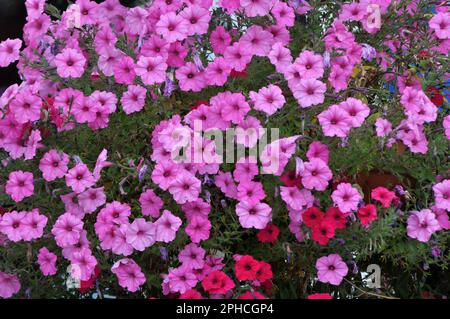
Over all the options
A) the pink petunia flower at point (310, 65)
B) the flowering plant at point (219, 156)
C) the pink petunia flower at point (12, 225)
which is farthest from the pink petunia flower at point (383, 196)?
the pink petunia flower at point (12, 225)

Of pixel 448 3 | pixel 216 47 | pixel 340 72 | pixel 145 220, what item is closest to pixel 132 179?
pixel 145 220

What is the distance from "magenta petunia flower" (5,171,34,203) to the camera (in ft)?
9.52

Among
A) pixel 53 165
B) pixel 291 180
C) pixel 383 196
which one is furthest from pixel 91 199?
pixel 383 196

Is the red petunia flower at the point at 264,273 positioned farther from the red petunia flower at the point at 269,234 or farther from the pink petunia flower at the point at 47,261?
the pink petunia flower at the point at 47,261

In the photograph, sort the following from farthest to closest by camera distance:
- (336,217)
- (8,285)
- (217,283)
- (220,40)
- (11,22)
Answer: (11,22) → (220,40) → (8,285) → (336,217) → (217,283)

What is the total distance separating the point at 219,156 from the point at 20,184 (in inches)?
31.6

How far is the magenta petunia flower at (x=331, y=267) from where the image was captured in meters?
2.76

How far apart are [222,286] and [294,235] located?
0.46m

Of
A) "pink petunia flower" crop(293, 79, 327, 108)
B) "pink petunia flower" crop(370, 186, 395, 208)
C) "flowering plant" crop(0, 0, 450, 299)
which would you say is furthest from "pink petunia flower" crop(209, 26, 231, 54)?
"pink petunia flower" crop(370, 186, 395, 208)

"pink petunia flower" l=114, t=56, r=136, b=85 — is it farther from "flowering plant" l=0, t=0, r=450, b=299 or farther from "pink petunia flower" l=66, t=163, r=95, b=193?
"pink petunia flower" l=66, t=163, r=95, b=193

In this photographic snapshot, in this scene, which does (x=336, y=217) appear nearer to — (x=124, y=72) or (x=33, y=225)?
(x=124, y=72)

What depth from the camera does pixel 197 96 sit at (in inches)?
124

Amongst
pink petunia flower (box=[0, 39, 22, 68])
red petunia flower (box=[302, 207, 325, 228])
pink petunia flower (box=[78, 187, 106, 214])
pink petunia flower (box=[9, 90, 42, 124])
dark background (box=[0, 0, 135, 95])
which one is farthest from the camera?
dark background (box=[0, 0, 135, 95])

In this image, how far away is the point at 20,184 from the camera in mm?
2926
